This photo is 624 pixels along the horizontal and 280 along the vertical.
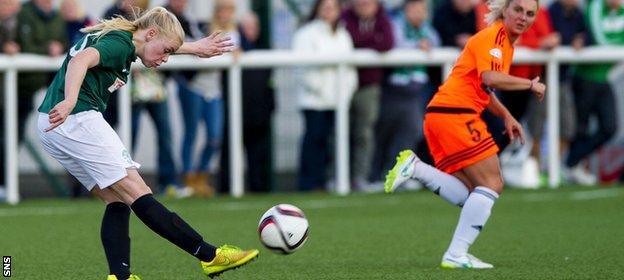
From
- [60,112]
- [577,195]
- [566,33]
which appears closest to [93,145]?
[60,112]

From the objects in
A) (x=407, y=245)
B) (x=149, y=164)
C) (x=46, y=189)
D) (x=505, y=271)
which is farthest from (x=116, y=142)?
(x=149, y=164)

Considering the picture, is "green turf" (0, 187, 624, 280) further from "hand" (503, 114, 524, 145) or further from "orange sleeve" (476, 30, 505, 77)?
"orange sleeve" (476, 30, 505, 77)

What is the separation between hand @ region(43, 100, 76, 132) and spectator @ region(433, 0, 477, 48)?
9248 millimetres

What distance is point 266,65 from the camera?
15.5 metres

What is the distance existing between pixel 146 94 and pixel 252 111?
4.74 feet

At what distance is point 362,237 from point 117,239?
3.69m

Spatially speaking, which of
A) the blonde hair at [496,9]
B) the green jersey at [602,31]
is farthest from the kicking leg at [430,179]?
the green jersey at [602,31]

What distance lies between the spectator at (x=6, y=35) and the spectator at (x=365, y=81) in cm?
360

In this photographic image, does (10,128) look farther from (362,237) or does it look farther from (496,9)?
(496,9)

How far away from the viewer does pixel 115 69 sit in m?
7.51

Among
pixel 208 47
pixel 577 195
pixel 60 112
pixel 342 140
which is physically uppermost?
pixel 208 47

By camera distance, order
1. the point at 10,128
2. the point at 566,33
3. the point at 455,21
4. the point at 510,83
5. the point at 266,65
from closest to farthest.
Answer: the point at 510,83 → the point at 10,128 → the point at 266,65 → the point at 455,21 → the point at 566,33

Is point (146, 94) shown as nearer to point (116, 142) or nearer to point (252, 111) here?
point (252, 111)

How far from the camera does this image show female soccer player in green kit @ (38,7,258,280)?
294 inches
